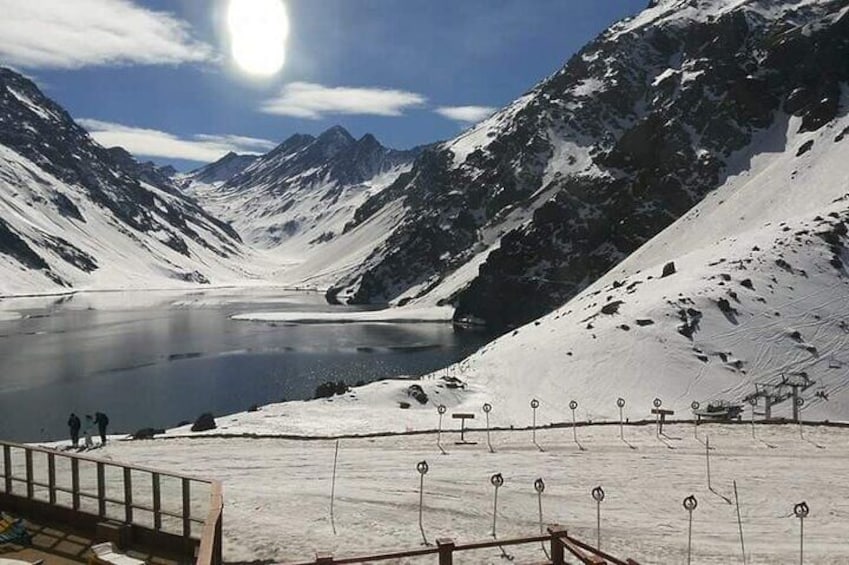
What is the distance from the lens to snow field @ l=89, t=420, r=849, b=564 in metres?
21.1

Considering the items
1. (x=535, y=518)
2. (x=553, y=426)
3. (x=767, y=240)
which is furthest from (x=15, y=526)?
(x=767, y=240)

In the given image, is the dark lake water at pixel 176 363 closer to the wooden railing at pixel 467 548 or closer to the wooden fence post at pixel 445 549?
the wooden railing at pixel 467 548

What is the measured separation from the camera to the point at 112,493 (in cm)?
1727

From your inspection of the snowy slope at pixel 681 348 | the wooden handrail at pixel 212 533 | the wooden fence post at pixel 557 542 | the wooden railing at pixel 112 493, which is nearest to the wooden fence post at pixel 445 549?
the wooden fence post at pixel 557 542

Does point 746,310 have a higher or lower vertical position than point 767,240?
lower

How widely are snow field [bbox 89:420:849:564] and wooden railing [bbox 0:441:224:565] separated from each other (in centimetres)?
398

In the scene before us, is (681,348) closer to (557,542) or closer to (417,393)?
(417,393)

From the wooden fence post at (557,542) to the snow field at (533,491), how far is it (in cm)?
403

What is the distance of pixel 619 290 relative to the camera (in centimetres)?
7744

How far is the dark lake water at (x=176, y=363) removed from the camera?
68938 millimetres

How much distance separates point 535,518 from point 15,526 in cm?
1468

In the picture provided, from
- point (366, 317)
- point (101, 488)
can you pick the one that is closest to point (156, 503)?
point (101, 488)

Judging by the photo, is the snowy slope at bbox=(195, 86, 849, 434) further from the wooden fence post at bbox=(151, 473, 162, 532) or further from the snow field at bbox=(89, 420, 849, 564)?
the wooden fence post at bbox=(151, 473, 162, 532)

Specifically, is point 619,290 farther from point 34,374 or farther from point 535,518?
point 34,374
